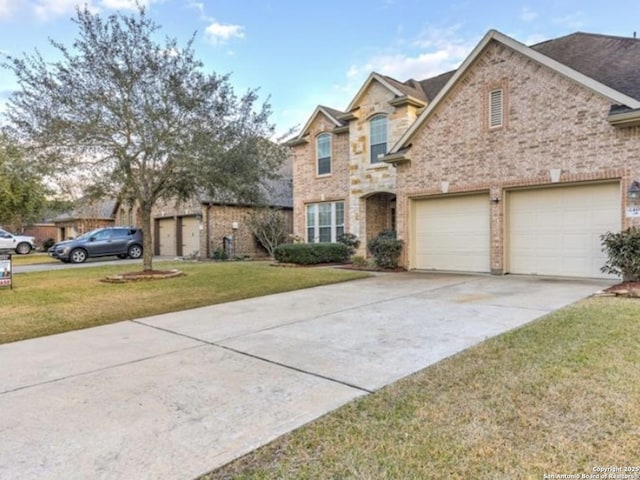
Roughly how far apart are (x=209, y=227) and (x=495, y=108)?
1486 cm

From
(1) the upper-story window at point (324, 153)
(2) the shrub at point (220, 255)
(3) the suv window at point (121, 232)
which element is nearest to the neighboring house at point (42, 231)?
(3) the suv window at point (121, 232)

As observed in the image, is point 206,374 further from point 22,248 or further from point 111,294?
point 22,248

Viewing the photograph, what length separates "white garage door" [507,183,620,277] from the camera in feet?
32.8

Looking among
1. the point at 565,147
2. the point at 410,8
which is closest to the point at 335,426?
the point at 565,147

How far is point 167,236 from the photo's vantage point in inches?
993

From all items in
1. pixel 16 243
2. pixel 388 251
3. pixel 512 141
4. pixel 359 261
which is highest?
pixel 512 141

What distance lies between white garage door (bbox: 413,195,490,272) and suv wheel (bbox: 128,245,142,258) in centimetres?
1509

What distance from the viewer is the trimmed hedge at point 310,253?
15547mm

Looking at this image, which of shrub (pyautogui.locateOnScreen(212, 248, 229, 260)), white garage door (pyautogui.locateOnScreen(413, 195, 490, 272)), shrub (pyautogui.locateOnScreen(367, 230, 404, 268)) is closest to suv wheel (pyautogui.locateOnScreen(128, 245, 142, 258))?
shrub (pyautogui.locateOnScreen(212, 248, 229, 260))

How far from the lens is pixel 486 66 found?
11609 millimetres

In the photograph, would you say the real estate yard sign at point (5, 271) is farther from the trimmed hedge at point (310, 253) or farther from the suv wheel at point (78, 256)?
the suv wheel at point (78, 256)

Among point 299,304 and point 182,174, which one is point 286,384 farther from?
point 182,174

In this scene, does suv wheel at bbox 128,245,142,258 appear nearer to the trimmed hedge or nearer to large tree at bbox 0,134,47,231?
large tree at bbox 0,134,47,231

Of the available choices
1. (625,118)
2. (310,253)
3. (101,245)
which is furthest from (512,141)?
(101,245)
